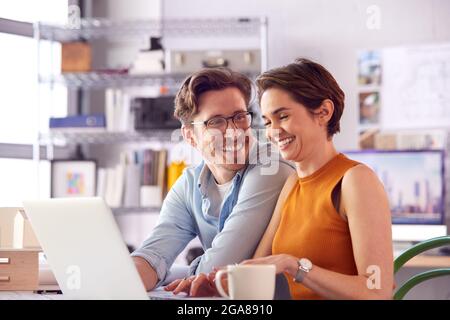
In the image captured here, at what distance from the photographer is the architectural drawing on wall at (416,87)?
4555 millimetres

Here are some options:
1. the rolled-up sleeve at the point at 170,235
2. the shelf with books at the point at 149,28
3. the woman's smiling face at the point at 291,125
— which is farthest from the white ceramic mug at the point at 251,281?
the shelf with books at the point at 149,28

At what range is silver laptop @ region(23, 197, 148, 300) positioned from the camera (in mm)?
1313

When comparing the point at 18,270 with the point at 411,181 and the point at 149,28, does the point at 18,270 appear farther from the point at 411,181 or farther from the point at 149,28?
the point at 149,28

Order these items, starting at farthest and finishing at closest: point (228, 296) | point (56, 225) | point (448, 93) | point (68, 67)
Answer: point (68, 67)
point (448, 93)
point (56, 225)
point (228, 296)

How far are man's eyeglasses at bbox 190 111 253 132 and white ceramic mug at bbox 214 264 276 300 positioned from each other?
82 centimetres

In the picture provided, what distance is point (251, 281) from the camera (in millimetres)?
1241

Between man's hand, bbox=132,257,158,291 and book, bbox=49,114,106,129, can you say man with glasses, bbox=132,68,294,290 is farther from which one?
book, bbox=49,114,106,129

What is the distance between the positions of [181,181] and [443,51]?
2.86 metres

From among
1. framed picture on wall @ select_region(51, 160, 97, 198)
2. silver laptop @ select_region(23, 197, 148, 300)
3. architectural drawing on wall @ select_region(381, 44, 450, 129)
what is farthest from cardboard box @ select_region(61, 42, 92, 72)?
silver laptop @ select_region(23, 197, 148, 300)

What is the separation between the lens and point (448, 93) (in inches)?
179

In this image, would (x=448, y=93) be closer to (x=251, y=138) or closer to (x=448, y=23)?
(x=448, y=23)

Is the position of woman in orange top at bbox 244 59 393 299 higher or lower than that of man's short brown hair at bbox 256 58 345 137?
lower

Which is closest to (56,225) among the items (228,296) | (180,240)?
(228,296)

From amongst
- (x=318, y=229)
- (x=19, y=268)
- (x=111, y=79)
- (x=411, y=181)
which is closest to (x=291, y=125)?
(x=318, y=229)
